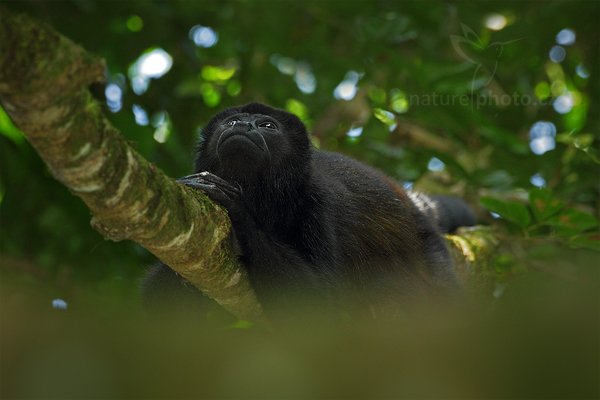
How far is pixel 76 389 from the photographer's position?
974mm

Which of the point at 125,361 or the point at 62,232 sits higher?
the point at 125,361

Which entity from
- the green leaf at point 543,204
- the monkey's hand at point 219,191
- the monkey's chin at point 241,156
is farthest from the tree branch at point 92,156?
the green leaf at point 543,204

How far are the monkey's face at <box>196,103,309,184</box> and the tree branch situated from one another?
4.02ft

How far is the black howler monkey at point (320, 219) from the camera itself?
3.76 metres

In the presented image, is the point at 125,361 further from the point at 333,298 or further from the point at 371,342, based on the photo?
the point at 333,298

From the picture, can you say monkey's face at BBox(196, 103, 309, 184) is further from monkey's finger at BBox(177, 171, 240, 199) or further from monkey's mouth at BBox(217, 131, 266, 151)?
monkey's finger at BBox(177, 171, 240, 199)

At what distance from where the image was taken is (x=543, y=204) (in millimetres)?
4324

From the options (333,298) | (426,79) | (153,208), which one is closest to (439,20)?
(426,79)

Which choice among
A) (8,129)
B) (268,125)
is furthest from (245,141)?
(8,129)

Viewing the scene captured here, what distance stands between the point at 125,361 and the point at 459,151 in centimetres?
554

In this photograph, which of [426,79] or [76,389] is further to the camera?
[426,79]

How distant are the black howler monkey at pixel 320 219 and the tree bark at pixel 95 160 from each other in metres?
0.66

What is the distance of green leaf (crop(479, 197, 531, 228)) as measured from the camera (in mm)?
4346

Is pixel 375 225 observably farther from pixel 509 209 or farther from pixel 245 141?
pixel 245 141
